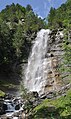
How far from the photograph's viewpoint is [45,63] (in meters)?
64.1

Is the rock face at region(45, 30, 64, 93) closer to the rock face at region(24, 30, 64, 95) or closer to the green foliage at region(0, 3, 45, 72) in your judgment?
the rock face at region(24, 30, 64, 95)

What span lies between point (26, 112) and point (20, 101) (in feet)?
36.1

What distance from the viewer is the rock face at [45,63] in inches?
2177

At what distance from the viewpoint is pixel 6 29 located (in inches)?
3044

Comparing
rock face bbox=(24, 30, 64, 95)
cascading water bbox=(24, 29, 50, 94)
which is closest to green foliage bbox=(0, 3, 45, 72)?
cascading water bbox=(24, 29, 50, 94)

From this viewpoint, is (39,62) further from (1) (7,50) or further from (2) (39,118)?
(2) (39,118)

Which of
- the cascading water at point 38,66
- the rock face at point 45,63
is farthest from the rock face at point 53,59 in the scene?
the cascading water at point 38,66

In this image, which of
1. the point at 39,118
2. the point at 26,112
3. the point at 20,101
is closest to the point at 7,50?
the point at 20,101

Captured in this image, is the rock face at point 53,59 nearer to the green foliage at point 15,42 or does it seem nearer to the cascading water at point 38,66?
the cascading water at point 38,66

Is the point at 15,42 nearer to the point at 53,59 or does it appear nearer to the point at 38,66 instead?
the point at 38,66

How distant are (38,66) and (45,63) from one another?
2.90m

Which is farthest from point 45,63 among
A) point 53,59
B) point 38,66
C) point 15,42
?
point 15,42

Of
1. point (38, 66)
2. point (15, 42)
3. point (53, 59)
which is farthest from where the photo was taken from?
point (15, 42)

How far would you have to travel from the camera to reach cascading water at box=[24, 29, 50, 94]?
199 ft
